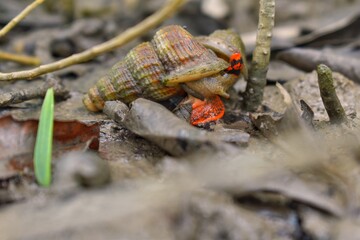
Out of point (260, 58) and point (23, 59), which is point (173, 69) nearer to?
point (260, 58)

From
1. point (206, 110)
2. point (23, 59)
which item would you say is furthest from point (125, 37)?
point (23, 59)

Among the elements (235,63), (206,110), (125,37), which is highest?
(125,37)

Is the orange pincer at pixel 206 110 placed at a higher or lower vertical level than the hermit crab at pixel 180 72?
lower

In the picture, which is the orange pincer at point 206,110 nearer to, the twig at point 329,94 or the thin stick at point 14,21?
the twig at point 329,94

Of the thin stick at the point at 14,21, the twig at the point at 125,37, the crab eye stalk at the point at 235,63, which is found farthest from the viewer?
the crab eye stalk at the point at 235,63

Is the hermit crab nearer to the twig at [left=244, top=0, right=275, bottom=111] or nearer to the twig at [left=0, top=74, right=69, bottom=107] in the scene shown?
the twig at [left=244, top=0, right=275, bottom=111]

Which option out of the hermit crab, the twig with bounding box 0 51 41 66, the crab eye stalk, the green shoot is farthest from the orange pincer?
the twig with bounding box 0 51 41 66

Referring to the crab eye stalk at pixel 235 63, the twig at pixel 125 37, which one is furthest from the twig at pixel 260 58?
the twig at pixel 125 37
